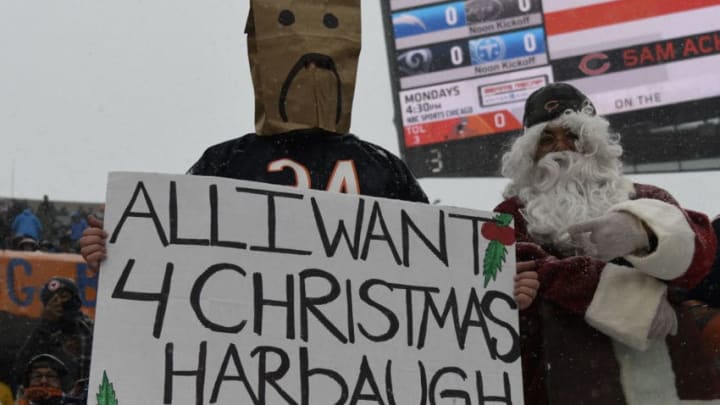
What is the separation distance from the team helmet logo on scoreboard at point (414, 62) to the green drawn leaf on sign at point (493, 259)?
43.1 ft

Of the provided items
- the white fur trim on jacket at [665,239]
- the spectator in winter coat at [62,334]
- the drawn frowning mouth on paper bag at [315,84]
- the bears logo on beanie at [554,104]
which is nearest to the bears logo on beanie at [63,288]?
the spectator in winter coat at [62,334]

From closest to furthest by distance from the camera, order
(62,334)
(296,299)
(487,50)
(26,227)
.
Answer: (296,299)
(62,334)
(26,227)
(487,50)

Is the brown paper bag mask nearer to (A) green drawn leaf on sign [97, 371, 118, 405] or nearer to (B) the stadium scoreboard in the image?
(A) green drawn leaf on sign [97, 371, 118, 405]

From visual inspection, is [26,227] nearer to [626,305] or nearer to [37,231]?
[37,231]

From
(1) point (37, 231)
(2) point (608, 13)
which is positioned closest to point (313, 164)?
(1) point (37, 231)

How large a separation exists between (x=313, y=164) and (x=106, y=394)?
1.15 m

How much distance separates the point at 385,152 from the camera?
4.05m

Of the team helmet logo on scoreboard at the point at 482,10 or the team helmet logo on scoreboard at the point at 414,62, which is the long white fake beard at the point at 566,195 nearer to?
the team helmet logo on scoreboard at the point at 414,62

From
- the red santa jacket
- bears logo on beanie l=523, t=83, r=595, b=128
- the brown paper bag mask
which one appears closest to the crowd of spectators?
the brown paper bag mask

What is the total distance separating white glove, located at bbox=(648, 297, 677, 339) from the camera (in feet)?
11.5

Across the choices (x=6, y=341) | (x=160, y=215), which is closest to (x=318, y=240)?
(x=160, y=215)

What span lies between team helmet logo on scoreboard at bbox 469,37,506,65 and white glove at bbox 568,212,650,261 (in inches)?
534

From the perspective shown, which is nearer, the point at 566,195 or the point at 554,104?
the point at 566,195

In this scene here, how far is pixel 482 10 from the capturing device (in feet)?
55.4
